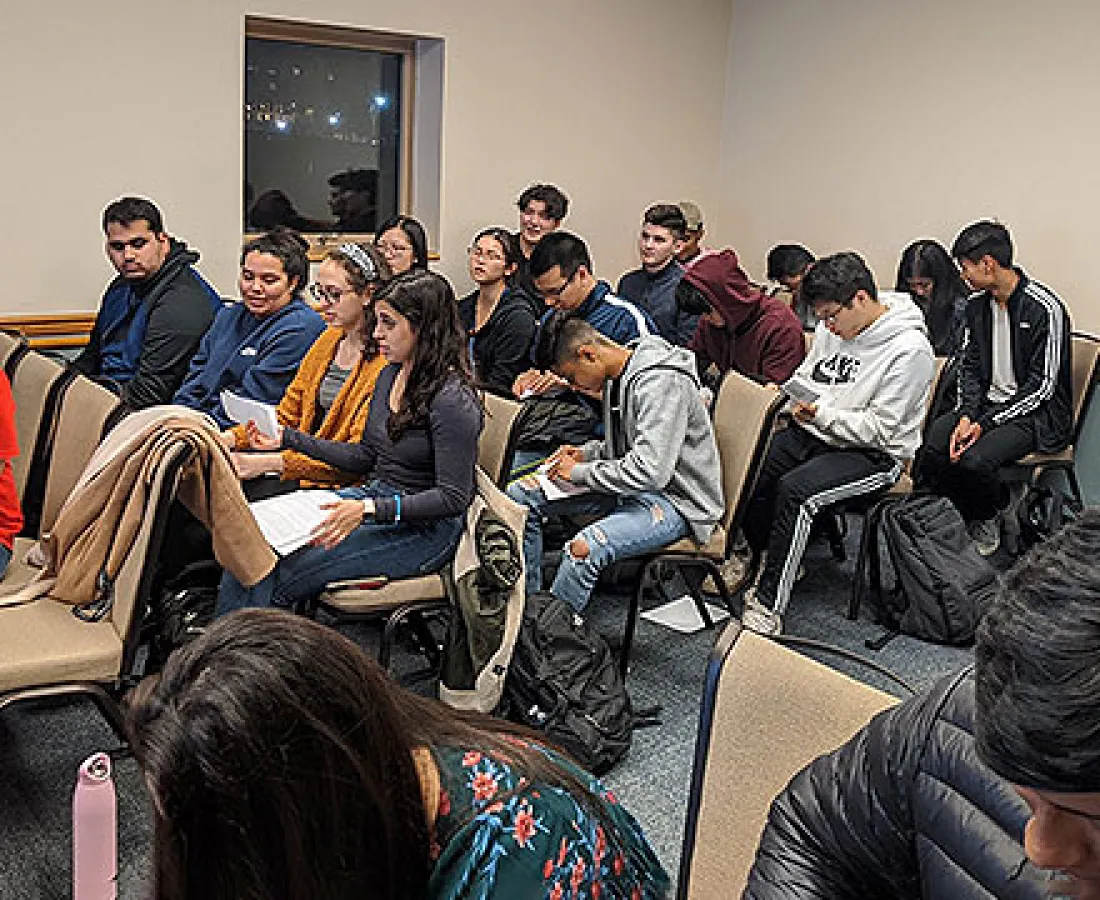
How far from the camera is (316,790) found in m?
0.99

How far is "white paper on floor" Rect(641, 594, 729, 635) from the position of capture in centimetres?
375

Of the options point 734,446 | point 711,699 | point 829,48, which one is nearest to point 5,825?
point 711,699

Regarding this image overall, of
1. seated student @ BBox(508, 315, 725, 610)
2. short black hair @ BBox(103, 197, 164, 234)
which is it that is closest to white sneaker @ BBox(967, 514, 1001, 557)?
seated student @ BBox(508, 315, 725, 610)

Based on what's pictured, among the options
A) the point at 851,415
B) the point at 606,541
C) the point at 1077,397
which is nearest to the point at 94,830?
the point at 606,541

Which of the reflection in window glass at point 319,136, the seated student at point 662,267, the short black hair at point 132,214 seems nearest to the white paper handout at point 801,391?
the seated student at point 662,267

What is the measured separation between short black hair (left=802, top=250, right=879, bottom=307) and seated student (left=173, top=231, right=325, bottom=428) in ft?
4.92

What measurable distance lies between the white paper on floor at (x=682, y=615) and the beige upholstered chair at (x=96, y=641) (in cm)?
182

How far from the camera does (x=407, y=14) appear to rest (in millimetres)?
5223

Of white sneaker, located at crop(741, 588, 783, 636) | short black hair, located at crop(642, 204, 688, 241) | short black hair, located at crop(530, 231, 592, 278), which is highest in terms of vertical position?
short black hair, located at crop(642, 204, 688, 241)

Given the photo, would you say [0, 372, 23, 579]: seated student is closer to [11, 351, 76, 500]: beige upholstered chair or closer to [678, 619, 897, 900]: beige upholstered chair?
[11, 351, 76, 500]: beige upholstered chair

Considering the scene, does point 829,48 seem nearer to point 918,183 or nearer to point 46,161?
point 918,183

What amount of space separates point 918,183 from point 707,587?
8.43 ft

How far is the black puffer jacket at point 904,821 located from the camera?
1.12 m

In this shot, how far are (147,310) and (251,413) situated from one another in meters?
1.03
